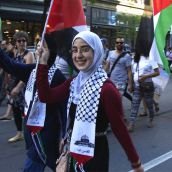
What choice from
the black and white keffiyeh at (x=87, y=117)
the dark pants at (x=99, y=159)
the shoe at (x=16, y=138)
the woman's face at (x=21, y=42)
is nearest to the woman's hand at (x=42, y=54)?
the black and white keffiyeh at (x=87, y=117)

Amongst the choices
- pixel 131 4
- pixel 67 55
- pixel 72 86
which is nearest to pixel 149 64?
pixel 67 55

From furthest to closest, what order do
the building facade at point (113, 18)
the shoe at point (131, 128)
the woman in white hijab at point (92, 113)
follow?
the building facade at point (113, 18)
the shoe at point (131, 128)
the woman in white hijab at point (92, 113)

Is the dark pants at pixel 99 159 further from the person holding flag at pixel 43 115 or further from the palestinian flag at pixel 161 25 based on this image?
the palestinian flag at pixel 161 25

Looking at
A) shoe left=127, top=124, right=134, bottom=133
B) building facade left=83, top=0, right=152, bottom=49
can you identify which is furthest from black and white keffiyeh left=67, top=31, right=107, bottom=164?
building facade left=83, top=0, right=152, bottom=49

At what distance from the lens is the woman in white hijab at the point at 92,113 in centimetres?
295

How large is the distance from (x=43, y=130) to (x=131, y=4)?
34.7 meters

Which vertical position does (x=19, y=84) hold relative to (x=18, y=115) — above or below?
above

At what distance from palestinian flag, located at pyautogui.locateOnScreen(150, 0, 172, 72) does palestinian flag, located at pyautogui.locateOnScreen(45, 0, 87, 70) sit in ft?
3.71

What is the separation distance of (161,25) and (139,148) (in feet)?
6.87

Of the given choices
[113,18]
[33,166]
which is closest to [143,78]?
[33,166]

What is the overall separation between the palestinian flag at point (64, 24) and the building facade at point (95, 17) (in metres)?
14.8

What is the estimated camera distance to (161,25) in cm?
539

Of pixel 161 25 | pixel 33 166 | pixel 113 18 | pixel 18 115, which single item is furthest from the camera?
pixel 113 18

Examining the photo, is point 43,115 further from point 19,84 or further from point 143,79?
point 143,79
